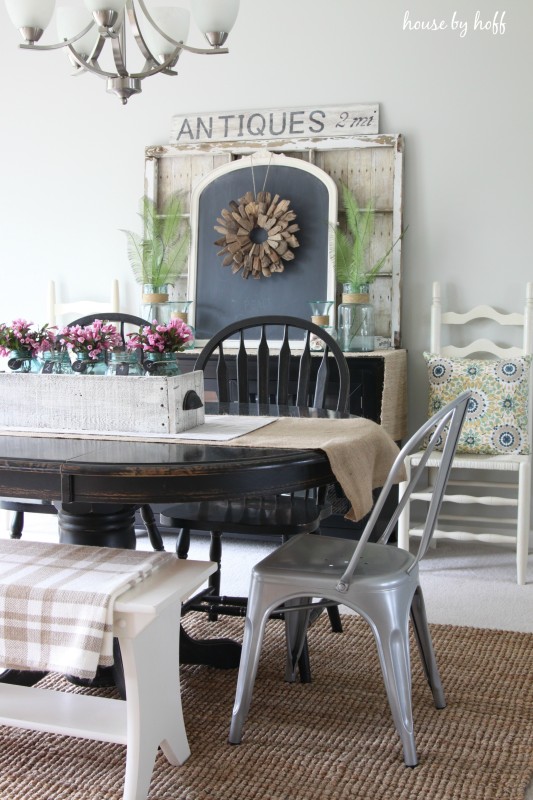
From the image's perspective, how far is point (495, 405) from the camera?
3.62 m

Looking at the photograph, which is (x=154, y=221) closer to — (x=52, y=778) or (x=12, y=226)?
(x=12, y=226)

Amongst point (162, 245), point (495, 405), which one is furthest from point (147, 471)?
point (162, 245)

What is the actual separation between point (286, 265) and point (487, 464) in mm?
→ 1284

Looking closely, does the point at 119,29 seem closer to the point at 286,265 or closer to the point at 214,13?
the point at 214,13

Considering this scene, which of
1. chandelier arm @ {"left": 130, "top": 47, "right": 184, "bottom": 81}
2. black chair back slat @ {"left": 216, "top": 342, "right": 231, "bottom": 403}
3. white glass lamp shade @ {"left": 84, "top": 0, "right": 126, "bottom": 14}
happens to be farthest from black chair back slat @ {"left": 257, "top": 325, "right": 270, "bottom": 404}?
white glass lamp shade @ {"left": 84, "top": 0, "right": 126, "bottom": 14}

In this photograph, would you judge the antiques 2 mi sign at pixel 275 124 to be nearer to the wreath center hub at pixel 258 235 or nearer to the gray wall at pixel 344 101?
the gray wall at pixel 344 101

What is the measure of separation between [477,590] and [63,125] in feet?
9.47

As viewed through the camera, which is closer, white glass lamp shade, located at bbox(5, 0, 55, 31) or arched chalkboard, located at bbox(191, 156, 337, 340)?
white glass lamp shade, located at bbox(5, 0, 55, 31)

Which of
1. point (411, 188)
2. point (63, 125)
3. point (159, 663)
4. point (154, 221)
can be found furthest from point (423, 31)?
point (159, 663)

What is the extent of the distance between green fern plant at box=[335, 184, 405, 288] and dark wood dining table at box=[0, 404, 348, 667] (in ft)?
6.77

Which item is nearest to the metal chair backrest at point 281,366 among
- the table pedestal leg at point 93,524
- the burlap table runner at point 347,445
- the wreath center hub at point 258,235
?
the burlap table runner at point 347,445

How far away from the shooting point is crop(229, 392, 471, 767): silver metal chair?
6.30 ft

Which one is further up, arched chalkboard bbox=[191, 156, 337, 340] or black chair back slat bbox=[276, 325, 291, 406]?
arched chalkboard bbox=[191, 156, 337, 340]

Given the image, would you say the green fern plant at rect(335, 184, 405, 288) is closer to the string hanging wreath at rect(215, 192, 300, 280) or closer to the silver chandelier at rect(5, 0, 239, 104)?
the string hanging wreath at rect(215, 192, 300, 280)
